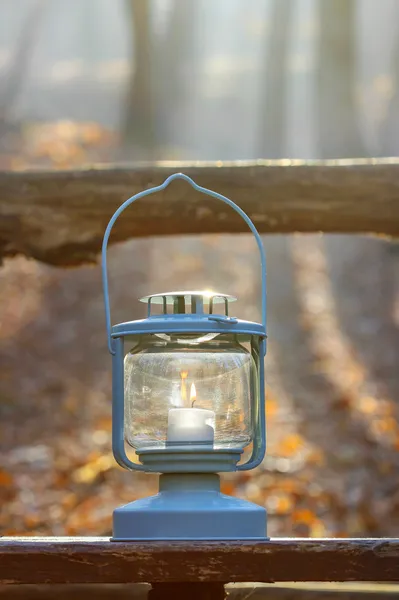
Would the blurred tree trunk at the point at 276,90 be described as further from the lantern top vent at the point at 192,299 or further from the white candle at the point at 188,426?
the white candle at the point at 188,426

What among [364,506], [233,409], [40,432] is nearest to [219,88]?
[40,432]

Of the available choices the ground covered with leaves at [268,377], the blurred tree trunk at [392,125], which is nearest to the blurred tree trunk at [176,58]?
the ground covered with leaves at [268,377]

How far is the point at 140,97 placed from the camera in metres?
12.4

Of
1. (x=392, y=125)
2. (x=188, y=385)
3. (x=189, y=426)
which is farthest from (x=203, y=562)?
(x=392, y=125)

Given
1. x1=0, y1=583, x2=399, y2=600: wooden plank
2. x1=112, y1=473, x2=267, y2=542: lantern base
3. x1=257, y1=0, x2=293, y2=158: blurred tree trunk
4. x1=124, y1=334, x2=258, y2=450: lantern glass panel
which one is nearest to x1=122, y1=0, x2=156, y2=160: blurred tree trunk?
x1=257, y1=0, x2=293, y2=158: blurred tree trunk

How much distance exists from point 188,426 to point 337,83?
397 inches

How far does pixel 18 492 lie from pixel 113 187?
8.19 feet

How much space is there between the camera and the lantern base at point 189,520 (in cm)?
199

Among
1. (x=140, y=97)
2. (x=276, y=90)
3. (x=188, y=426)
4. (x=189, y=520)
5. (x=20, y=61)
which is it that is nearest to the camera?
(x=189, y=520)

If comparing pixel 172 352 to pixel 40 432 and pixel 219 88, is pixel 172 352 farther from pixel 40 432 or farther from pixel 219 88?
pixel 219 88

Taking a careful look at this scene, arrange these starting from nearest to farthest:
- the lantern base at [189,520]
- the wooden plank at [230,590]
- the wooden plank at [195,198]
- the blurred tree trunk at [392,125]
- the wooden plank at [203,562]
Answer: the wooden plank at [203,562], the lantern base at [189,520], the wooden plank at [230,590], the wooden plank at [195,198], the blurred tree trunk at [392,125]

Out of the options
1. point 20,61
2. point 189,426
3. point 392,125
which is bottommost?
point 189,426

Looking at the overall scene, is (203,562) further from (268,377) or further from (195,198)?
(268,377)

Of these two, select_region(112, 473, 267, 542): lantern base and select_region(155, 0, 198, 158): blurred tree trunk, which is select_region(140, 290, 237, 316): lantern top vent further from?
select_region(155, 0, 198, 158): blurred tree trunk
